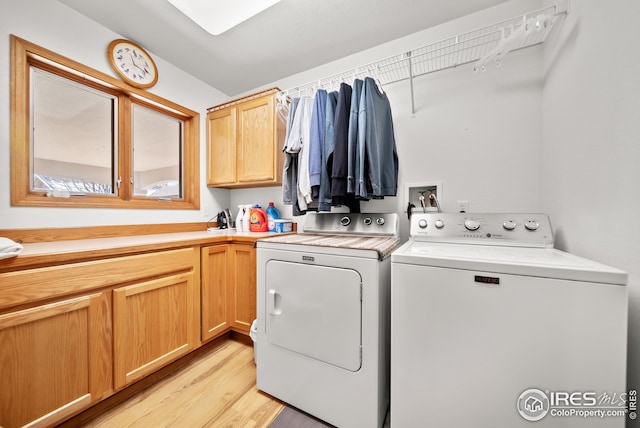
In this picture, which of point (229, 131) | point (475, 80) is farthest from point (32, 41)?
point (475, 80)

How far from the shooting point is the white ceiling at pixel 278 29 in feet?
4.91

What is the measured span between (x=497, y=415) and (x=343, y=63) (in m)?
2.50

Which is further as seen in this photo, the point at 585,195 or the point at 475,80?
the point at 475,80

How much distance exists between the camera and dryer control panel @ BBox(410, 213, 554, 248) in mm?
1129

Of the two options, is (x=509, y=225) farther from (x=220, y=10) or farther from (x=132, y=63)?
(x=132, y=63)

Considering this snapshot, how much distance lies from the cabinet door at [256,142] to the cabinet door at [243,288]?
705 millimetres

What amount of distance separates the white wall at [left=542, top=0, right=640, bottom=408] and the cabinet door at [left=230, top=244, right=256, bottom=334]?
1892mm

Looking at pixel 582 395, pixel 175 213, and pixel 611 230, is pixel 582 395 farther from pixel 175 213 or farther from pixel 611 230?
pixel 175 213

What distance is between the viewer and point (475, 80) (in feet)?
5.15

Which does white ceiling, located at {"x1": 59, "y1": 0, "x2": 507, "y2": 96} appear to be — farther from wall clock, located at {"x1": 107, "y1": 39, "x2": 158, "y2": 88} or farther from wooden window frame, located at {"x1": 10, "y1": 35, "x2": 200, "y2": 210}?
wooden window frame, located at {"x1": 10, "y1": 35, "x2": 200, "y2": 210}

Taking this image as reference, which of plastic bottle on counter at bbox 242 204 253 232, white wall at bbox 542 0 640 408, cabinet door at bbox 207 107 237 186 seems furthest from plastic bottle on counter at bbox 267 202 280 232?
white wall at bbox 542 0 640 408

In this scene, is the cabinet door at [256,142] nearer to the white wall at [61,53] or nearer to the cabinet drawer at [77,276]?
the white wall at [61,53]

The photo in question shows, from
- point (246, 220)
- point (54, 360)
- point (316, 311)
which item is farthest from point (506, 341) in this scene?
point (246, 220)

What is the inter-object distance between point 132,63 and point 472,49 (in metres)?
2.65
